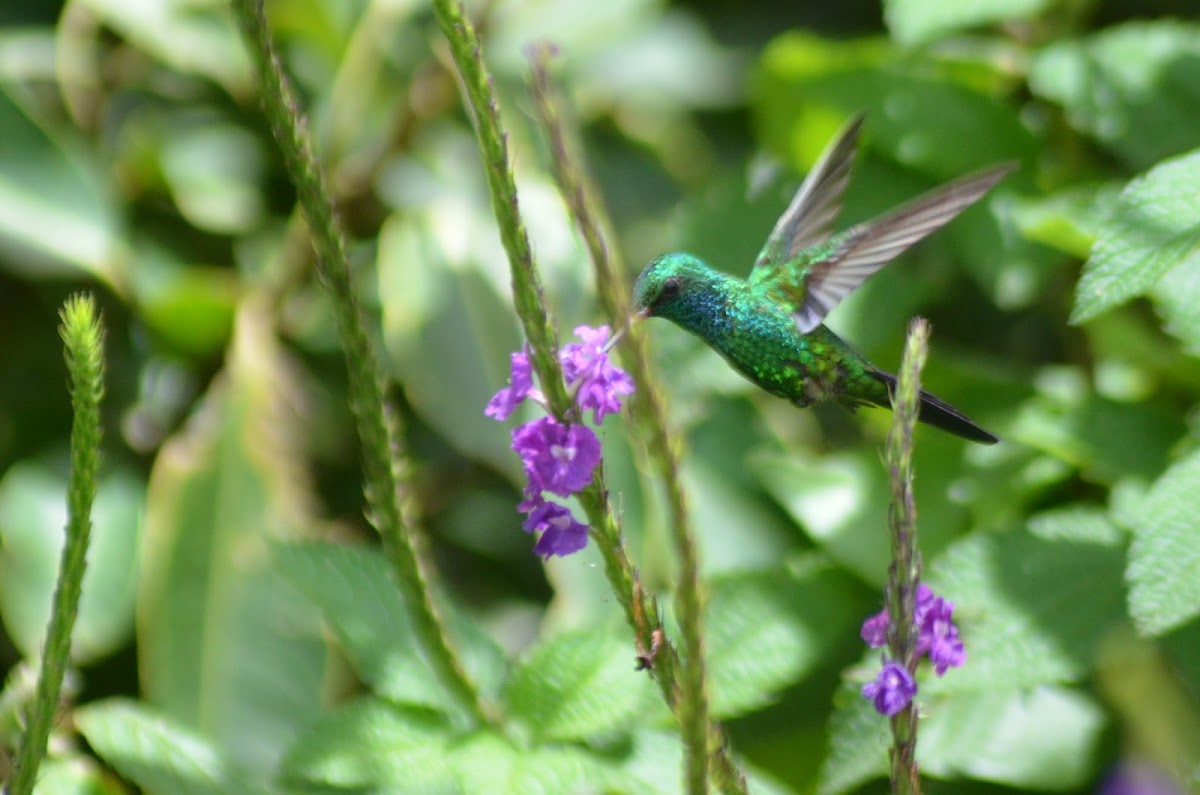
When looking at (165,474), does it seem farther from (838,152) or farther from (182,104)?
(838,152)

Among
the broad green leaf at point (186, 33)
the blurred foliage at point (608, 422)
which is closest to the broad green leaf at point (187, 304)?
the blurred foliage at point (608, 422)

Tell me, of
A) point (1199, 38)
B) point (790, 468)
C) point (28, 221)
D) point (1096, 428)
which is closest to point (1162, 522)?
point (1096, 428)

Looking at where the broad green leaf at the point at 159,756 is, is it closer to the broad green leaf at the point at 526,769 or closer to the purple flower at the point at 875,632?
the broad green leaf at the point at 526,769

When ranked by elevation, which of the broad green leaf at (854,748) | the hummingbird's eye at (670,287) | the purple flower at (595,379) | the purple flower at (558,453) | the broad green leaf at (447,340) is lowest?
the broad green leaf at (854,748)

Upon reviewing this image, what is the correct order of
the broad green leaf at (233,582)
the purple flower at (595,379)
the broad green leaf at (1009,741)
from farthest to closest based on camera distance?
the broad green leaf at (233,582) < the broad green leaf at (1009,741) < the purple flower at (595,379)

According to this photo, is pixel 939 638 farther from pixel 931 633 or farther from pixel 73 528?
pixel 73 528

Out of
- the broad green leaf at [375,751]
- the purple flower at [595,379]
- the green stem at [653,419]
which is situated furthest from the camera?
the broad green leaf at [375,751]
